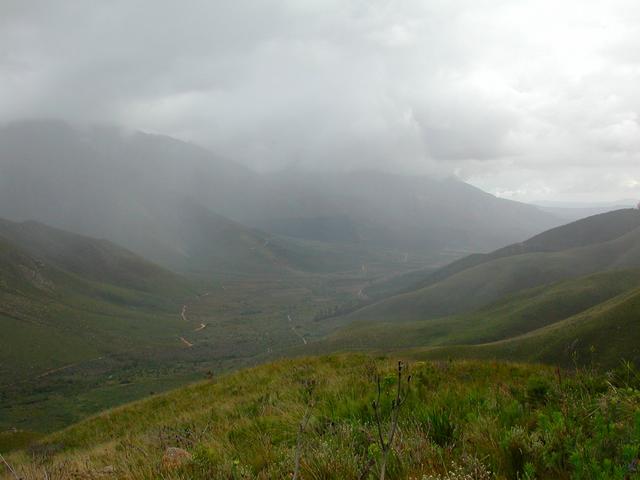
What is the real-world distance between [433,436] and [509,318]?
110175 mm

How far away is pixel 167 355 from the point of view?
16375 centimetres

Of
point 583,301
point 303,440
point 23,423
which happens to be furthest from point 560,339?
point 23,423

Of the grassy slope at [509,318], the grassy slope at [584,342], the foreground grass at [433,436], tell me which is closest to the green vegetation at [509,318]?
the grassy slope at [509,318]

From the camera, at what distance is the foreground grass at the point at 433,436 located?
342cm

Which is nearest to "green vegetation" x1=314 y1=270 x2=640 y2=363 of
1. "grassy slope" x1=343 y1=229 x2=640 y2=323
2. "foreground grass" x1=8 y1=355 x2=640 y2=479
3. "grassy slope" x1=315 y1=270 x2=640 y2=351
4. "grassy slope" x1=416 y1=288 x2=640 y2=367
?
"grassy slope" x1=315 y1=270 x2=640 y2=351

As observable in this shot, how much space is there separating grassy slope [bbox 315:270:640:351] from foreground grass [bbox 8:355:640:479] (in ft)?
313

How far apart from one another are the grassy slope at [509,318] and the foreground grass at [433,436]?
9549 cm

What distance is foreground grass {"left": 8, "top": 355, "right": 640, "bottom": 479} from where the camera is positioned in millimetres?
3422

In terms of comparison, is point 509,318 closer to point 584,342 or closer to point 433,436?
point 584,342

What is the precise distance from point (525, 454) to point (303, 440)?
94.0 inches

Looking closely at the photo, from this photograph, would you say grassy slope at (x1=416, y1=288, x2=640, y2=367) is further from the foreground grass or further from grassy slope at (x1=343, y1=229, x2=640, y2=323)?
grassy slope at (x1=343, y1=229, x2=640, y2=323)

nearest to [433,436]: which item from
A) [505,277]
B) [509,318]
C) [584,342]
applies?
[584,342]

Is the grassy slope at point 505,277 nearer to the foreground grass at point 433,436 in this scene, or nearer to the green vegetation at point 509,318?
the green vegetation at point 509,318

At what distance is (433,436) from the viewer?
4.79 m
